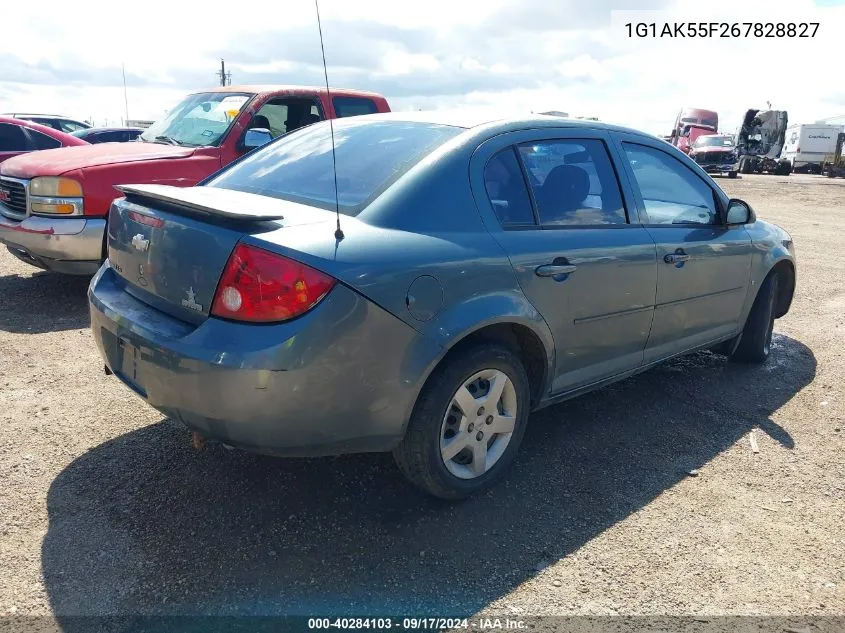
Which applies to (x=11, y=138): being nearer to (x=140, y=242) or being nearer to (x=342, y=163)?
(x=140, y=242)

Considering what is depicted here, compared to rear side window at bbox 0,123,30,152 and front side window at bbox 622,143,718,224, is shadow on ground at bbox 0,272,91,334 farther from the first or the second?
front side window at bbox 622,143,718,224

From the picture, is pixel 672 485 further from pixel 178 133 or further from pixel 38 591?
pixel 178 133

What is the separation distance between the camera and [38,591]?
248 cm

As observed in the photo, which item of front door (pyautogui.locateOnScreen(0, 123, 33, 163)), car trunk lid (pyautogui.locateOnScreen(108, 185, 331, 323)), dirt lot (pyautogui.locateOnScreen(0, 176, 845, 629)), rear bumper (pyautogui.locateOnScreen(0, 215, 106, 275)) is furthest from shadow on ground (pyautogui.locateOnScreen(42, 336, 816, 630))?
front door (pyautogui.locateOnScreen(0, 123, 33, 163))

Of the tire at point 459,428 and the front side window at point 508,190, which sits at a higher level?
the front side window at point 508,190

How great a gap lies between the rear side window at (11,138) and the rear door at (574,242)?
8.81 meters

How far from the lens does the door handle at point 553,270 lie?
3168 millimetres

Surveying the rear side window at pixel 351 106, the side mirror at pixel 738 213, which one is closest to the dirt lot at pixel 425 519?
the side mirror at pixel 738 213

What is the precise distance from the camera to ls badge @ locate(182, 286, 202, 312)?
2.68 meters

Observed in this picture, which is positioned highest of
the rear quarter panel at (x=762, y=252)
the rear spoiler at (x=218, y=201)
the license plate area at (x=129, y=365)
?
the rear spoiler at (x=218, y=201)

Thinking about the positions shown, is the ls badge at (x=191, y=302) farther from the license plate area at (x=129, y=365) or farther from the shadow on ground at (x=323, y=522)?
the shadow on ground at (x=323, y=522)

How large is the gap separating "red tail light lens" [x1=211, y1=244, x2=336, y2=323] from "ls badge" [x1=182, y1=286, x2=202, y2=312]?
186mm

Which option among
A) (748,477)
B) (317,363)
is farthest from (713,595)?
(317,363)

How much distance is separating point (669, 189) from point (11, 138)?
9147 millimetres
